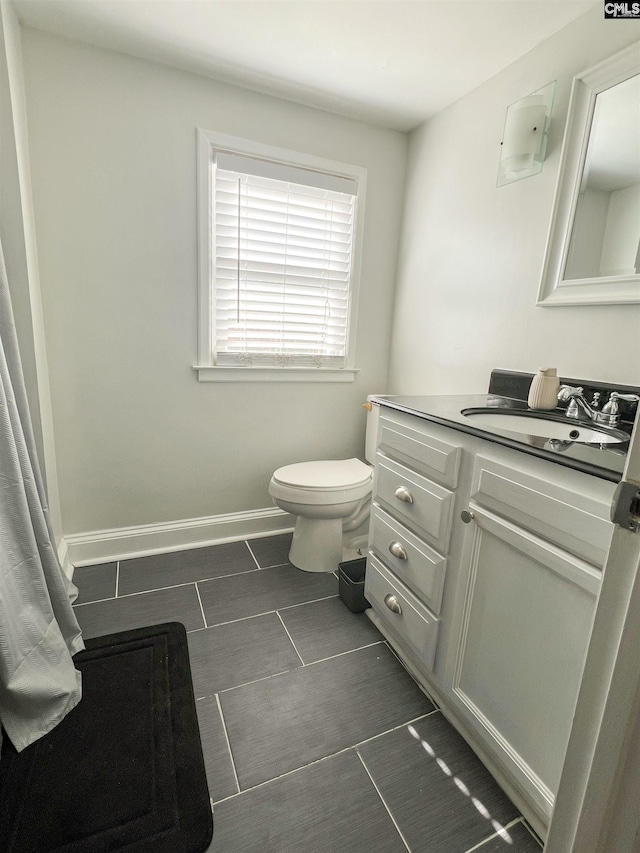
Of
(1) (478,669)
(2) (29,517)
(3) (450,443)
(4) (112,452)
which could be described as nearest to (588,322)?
(3) (450,443)

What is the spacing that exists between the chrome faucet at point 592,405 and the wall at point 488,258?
7cm

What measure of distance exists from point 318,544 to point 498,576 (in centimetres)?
111

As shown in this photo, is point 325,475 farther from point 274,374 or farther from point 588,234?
point 588,234

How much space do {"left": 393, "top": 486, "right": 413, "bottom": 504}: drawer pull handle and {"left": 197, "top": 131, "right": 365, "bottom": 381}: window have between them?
1078 millimetres

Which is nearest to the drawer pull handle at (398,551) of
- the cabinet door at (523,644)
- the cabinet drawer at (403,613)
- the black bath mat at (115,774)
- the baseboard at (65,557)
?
the cabinet drawer at (403,613)

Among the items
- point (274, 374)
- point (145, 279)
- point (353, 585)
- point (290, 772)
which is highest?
point (145, 279)

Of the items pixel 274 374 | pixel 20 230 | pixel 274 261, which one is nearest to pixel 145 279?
pixel 20 230

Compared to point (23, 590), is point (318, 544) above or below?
below

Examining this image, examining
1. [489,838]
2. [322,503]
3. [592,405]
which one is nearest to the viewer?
[489,838]

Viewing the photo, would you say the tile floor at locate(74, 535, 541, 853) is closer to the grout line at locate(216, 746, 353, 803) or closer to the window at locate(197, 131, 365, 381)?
the grout line at locate(216, 746, 353, 803)

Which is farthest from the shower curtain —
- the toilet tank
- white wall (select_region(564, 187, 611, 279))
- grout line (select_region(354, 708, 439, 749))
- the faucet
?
white wall (select_region(564, 187, 611, 279))

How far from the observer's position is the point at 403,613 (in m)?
1.41

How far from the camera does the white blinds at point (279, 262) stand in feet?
6.52

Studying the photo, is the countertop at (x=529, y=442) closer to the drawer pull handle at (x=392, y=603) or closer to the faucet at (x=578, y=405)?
the faucet at (x=578, y=405)
